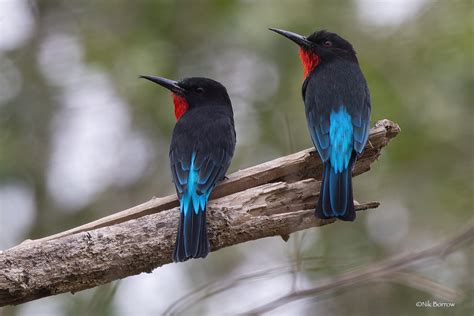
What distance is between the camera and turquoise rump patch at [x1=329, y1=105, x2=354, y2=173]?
4.97 metres

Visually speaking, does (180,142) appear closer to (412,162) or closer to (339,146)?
(339,146)

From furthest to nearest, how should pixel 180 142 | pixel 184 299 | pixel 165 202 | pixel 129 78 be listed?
pixel 129 78
pixel 180 142
pixel 165 202
pixel 184 299

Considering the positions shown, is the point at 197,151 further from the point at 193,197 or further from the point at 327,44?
the point at 327,44

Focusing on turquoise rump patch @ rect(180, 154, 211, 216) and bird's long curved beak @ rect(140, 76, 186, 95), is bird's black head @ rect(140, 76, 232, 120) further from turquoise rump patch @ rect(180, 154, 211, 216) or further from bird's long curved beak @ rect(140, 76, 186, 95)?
turquoise rump patch @ rect(180, 154, 211, 216)

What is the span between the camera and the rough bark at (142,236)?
420 cm

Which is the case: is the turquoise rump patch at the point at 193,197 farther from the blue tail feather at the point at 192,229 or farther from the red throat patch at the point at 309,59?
the red throat patch at the point at 309,59

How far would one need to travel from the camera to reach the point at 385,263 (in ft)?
9.42

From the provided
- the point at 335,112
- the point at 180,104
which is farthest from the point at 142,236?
the point at 180,104

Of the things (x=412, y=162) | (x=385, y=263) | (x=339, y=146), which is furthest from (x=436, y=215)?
(x=385, y=263)

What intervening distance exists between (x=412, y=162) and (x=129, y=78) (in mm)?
2912

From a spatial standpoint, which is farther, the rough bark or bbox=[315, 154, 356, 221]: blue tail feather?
bbox=[315, 154, 356, 221]: blue tail feather

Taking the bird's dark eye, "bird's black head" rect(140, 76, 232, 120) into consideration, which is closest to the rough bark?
"bird's black head" rect(140, 76, 232, 120)

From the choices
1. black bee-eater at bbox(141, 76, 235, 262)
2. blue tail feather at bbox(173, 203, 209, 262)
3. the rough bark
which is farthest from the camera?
black bee-eater at bbox(141, 76, 235, 262)

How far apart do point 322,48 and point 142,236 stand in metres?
2.42
